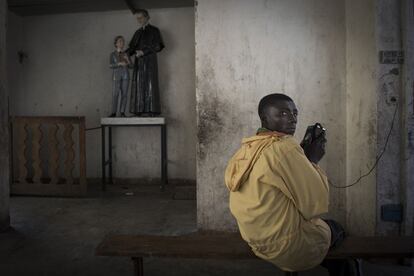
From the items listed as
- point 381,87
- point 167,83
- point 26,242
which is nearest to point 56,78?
point 167,83

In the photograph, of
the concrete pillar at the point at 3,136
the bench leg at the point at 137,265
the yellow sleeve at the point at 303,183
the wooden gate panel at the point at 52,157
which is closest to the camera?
the yellow sleeve at the point at 303,183

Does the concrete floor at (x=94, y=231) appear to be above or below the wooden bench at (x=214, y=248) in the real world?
below

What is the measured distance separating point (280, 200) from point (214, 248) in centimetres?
62

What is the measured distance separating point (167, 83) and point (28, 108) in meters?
2.53

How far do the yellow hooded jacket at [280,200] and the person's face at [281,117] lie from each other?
92 mm

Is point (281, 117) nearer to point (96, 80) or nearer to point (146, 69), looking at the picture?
point (146, 69)

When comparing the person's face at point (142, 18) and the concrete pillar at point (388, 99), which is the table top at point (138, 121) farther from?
the concrete pillar at point (388, 99)

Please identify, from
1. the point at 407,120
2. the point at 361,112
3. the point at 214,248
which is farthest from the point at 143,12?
the point at 214,248

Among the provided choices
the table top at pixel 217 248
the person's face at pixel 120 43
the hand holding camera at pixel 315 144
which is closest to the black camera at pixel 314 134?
the hand holding camera at pixel 315 144

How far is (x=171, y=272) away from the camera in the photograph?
A: 255 cm

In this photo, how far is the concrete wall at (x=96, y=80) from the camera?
575 cm

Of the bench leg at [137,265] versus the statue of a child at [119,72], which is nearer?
the bench leg at [137,265]

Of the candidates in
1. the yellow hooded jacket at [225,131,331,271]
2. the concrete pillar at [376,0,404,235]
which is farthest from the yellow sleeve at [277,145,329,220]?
the concrete pillar at [376,0,404,235]

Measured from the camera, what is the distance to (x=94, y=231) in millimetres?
3441
